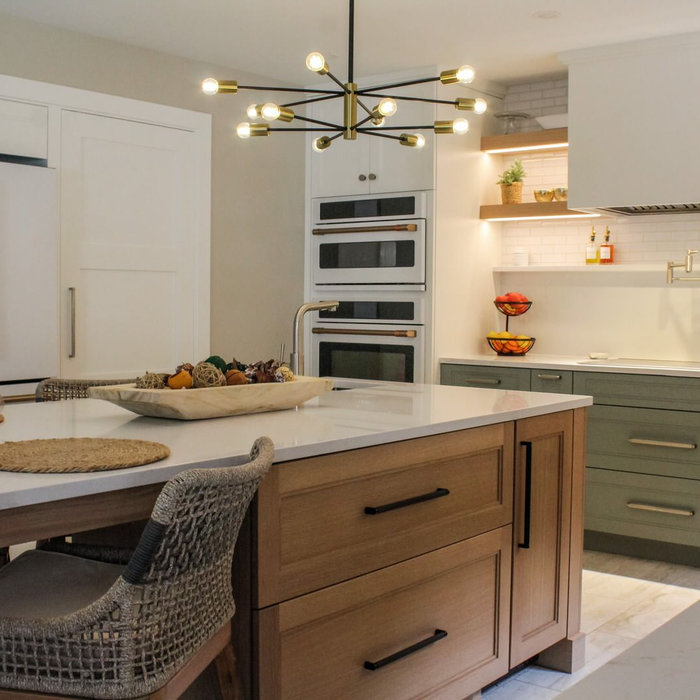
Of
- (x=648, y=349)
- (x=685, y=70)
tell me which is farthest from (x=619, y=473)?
(x=685, y=70)

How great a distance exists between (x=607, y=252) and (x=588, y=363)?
70 cm

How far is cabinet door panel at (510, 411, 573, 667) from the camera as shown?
8.96 ft

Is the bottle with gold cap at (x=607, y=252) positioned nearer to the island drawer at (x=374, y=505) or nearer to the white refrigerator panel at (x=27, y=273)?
the island drawer at (x=374, y=505)

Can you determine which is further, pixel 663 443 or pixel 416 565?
pixel 663 443

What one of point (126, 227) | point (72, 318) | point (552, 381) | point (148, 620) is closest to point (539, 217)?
point (552, 381)

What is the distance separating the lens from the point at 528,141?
198 inches

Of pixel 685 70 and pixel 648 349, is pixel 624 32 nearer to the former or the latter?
pixel 685 70

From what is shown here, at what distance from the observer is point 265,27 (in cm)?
428

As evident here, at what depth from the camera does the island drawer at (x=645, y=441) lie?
13.7 feet

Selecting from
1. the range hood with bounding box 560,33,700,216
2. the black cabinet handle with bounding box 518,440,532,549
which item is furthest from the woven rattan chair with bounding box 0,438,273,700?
the range hood with bounding box 560,33,700,216

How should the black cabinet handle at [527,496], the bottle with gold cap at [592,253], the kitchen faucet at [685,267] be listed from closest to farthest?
the black cabinet handle at [527,496]
the kitchen faucet at [685,267]
the bottle with gold cap at [592,253]

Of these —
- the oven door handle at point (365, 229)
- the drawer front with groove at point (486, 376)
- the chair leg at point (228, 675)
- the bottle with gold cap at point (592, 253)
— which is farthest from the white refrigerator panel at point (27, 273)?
the bottle with gold cap at point (592, 253)

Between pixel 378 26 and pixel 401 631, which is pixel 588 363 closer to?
pixel 378 26

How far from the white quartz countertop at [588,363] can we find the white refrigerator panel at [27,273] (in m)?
2.09
